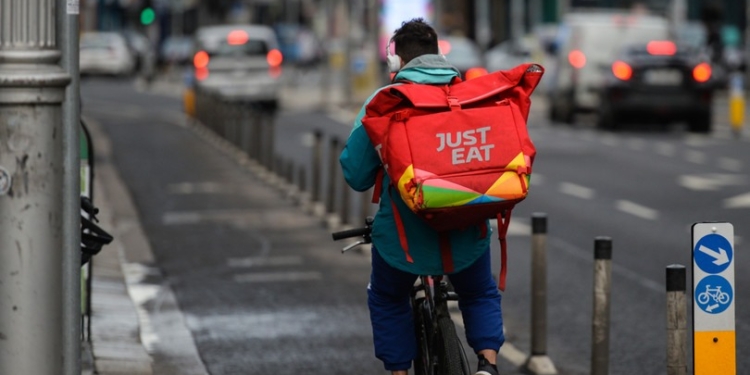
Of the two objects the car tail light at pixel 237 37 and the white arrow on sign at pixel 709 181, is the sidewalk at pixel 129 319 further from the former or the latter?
the car tail light at pixel 237 37

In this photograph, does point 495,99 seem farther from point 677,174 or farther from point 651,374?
point 677,174

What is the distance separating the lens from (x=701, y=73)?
1118 inches

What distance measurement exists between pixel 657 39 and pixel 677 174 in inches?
467

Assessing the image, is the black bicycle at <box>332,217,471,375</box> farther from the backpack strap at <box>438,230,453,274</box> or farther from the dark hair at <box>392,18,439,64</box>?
the dark hair at <box>392,18,439,64</box>

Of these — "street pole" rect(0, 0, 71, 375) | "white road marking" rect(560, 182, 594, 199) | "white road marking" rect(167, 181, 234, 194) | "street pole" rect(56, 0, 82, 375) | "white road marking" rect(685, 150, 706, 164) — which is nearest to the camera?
"street pole" rect(0, 0, 71, 375)

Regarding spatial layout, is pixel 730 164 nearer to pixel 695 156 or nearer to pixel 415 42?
pixel 695 156

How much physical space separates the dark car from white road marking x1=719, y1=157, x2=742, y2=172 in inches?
204

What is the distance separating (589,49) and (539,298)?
23.9m

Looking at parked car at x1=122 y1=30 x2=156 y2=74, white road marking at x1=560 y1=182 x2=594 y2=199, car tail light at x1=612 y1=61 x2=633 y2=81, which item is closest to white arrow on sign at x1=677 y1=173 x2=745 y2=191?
white road marking at x1=560 y1=182 x2=594 y2=199

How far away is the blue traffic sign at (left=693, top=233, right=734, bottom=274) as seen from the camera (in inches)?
251

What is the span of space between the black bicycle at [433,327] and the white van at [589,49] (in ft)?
82.5

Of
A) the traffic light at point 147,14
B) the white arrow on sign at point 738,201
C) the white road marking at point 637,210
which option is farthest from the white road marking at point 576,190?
the traffic light at point 147,14

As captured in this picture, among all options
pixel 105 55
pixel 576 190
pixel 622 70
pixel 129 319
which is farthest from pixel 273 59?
pixel 129 319

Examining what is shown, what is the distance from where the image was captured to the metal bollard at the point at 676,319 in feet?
21.5
